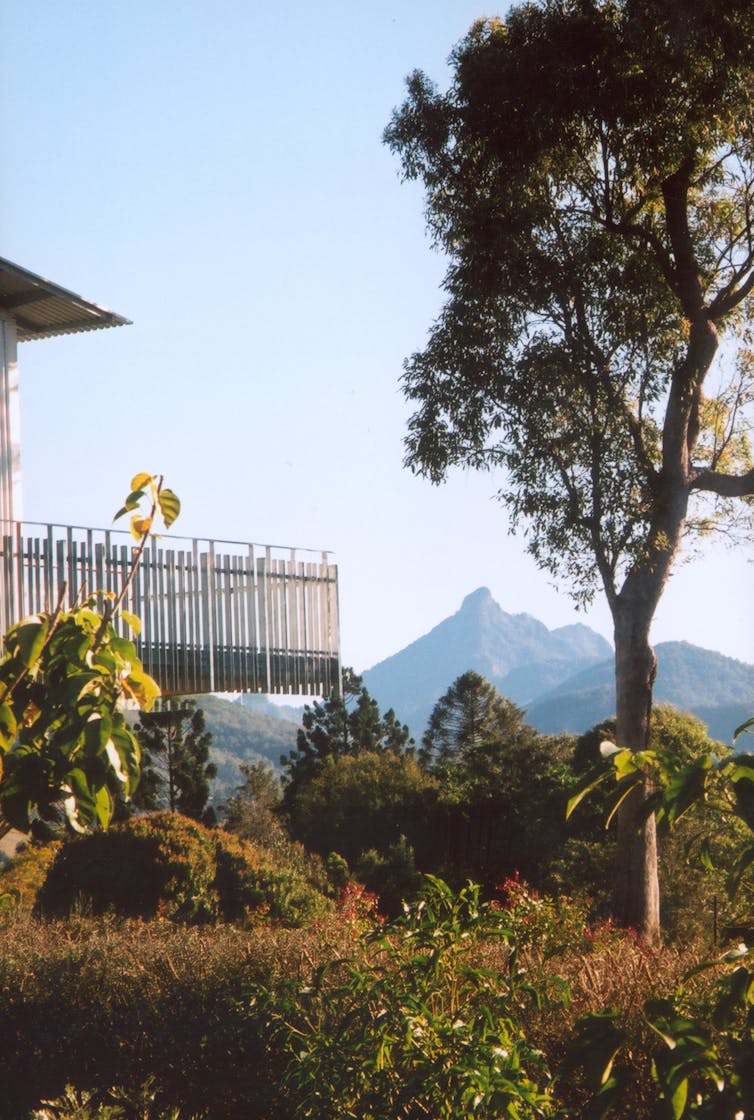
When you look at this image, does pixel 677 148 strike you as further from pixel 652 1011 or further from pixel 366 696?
pixel 366 696

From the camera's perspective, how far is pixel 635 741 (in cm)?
1517

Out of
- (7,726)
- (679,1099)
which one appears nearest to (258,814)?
(7,726)

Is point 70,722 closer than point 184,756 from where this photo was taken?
Yes

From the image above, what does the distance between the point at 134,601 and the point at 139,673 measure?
485 inches

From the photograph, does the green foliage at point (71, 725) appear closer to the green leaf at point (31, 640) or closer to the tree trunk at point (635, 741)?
the green leaf at point (31, 640)

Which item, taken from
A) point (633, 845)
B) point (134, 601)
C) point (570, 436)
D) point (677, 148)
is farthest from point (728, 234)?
point (134, 601)

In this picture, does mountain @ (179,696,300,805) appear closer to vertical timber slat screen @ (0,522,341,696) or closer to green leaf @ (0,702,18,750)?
vertical timber slat screen @ (0,522,341,696)

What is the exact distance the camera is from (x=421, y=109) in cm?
1648

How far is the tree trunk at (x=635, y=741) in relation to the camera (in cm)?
1439

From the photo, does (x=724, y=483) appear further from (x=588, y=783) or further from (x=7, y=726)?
(x=588, y=783)

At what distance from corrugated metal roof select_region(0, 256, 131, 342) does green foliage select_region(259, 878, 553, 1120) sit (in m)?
10.7

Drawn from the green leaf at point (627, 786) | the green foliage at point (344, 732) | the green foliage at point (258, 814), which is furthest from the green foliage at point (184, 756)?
the green leaf at point (627, 786)

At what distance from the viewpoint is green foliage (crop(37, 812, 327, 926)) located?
11.4 m

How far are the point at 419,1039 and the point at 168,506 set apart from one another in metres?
2.58
